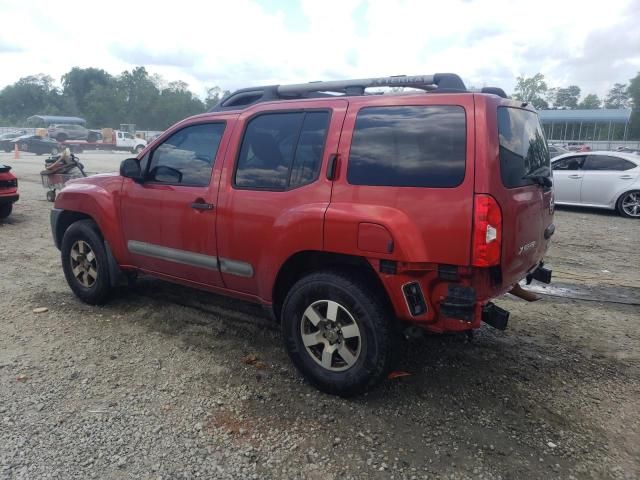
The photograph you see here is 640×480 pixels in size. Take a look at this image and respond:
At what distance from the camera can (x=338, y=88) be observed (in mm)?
3789

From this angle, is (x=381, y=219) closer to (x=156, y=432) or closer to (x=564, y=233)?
(x=156, y=432)

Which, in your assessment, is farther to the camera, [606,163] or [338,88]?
[606,163]

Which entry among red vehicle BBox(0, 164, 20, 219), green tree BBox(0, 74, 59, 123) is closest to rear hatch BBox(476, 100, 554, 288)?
red vehicle BBox(0, 164, 20, 219)

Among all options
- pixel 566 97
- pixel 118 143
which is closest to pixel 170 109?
pixel 118 143

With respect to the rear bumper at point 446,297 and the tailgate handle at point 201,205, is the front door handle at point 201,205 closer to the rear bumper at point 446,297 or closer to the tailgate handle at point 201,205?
the tailgate handle at point 201,205

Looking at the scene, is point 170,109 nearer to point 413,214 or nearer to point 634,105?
point 634,105

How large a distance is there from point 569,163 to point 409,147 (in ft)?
34.5

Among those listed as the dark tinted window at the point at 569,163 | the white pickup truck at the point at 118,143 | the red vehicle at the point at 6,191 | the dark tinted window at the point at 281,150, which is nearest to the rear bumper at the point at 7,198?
the red vehicle at the point at 6,191

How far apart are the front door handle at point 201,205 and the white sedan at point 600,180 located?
9355 millimetres

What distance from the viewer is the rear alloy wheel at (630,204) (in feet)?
35.6

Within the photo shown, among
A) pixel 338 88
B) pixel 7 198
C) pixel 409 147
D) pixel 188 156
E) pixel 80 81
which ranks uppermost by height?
pixel 80 81

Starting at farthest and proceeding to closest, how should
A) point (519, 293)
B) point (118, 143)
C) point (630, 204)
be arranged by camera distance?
point (118, 143) < point (630, 204) < point (519, 293)

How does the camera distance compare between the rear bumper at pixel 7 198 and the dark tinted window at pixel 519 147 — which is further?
the rear bumper at pixel 7 198

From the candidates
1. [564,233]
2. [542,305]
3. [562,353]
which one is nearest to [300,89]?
[562,353]
